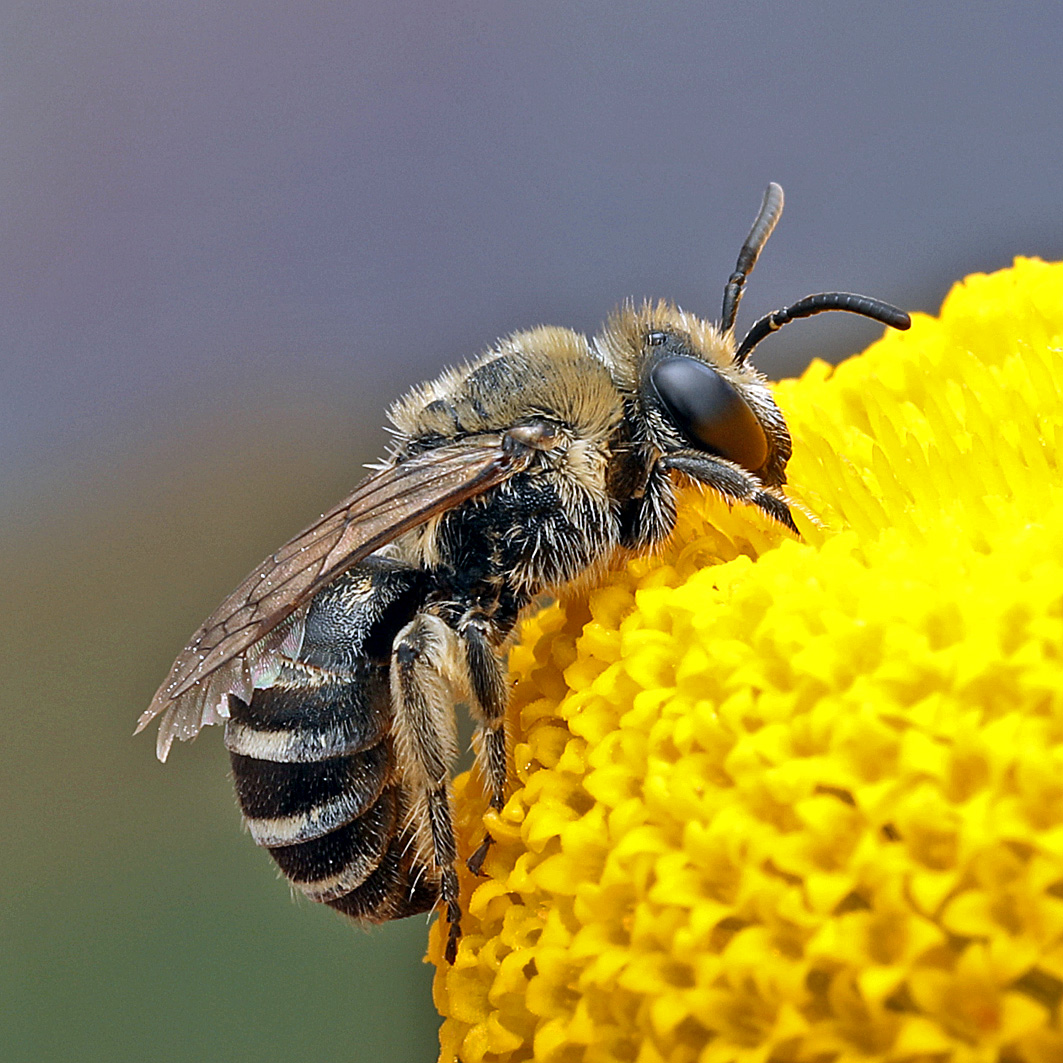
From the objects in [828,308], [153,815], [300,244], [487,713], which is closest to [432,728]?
[487,713]

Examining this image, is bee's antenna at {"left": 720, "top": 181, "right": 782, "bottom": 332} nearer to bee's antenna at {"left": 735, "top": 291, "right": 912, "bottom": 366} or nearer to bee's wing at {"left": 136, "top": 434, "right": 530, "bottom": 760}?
bee's antenna at {"left": 735, "top": 291, "right": 912, "bottom": 366}

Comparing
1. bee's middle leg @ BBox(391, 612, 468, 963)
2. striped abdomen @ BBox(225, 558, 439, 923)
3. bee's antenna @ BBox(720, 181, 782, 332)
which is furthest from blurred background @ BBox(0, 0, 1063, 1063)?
bee's middle leg @ BBox(391, 612, 468, 963)

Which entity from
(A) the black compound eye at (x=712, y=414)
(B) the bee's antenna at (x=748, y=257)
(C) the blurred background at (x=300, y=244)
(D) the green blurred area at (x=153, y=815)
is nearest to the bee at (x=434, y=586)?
(A) the black compound eye at (x=712, y=414)

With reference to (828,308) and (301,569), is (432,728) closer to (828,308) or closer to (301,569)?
(301,569)

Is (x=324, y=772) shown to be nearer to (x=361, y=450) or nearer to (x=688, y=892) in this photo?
(x=688, y=892)

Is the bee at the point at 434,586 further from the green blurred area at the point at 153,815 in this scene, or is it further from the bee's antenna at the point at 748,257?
the green blurred area at the point at 153,815

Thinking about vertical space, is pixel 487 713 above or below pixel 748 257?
below
